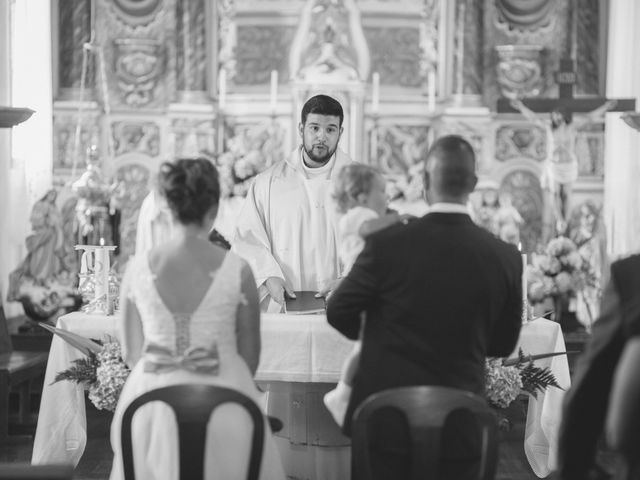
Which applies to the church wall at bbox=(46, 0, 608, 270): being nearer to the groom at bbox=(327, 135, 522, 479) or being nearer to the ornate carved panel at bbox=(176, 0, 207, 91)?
the ornate carved panel at bbox=(176, 0, 207, 91)

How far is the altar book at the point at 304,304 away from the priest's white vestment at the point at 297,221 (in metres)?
0.10

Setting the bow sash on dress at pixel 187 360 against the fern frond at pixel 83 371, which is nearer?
the bow sash on dress at pixel 187 360

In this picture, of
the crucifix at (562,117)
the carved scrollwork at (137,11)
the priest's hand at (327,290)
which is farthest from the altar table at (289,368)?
the carved scrollwork at (137,11)

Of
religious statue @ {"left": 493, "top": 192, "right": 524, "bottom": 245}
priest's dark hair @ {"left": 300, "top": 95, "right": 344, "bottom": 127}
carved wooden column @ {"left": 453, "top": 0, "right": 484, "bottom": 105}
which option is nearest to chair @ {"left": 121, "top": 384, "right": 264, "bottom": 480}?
priest's dark hair @ {"left": 300, "top": 95, "right": 344, "bottom": 127}

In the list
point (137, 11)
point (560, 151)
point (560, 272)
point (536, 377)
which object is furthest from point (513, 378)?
point (137, 11)

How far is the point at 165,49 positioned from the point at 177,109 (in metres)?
0.69

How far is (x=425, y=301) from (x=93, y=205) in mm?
6939

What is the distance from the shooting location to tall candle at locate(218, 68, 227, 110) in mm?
10297

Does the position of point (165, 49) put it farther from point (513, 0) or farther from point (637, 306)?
point (637, 306)

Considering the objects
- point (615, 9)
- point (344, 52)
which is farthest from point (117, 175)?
point (615, 9)

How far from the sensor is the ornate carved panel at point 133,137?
35.1 feet

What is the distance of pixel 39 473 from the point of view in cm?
278

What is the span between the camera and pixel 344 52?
10.5 metres

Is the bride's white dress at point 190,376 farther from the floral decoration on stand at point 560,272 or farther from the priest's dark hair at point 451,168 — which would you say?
the floral decoration on stand at point 560,272
